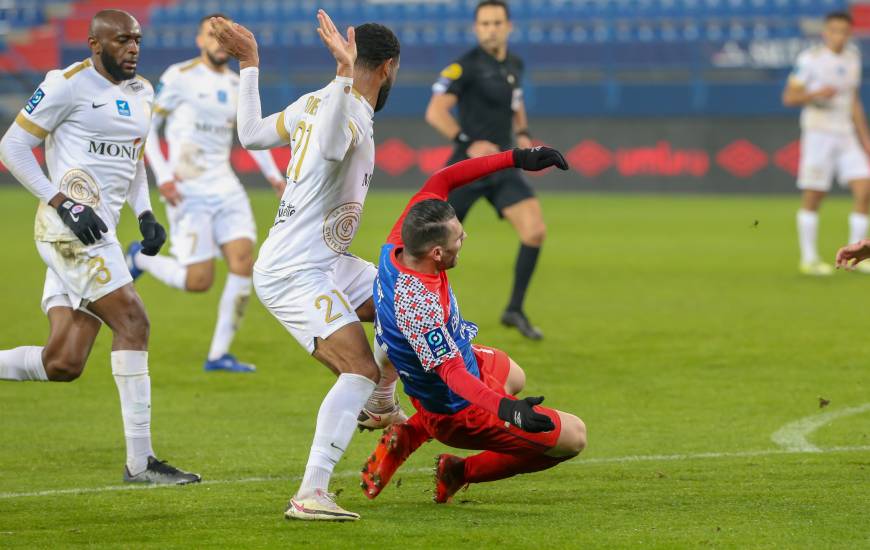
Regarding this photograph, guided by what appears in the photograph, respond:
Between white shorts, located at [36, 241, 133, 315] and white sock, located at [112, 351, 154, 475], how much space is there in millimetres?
298

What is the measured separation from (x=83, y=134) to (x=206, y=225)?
3.34 meters

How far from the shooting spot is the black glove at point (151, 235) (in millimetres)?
6406

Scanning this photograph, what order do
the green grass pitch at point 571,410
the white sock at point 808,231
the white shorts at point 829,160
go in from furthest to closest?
the white shorts at point 829,160 < the white sock at point 808,231 < the green grass pitch at point 571,410

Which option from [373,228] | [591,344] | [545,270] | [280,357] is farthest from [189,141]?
[373,228]

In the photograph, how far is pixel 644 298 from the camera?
12.6 metres

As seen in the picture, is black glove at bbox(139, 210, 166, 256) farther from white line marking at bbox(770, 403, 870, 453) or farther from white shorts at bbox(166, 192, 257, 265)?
white line marking at bbox(770, 403, 870, 453)

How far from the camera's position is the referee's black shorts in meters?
10.4

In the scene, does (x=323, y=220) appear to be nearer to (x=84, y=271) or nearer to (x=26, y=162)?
(x=84, y=271)

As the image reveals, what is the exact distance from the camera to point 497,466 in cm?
550

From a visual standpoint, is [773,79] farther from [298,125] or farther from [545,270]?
[298,125]

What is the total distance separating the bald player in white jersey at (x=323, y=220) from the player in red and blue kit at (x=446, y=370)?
0.21m

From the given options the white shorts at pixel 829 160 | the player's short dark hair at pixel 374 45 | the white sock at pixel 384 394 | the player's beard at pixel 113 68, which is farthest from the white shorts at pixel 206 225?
the white shorts at pixel 829 160

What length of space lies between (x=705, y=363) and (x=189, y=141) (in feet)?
13.2

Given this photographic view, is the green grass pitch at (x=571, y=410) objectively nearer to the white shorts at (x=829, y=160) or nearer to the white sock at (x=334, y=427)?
the white sock at (x=334, y=427)
